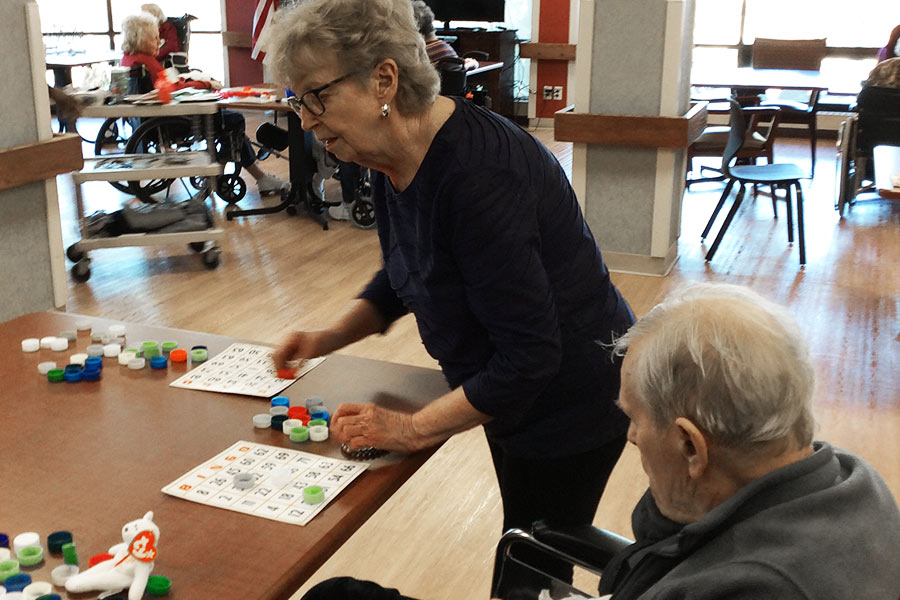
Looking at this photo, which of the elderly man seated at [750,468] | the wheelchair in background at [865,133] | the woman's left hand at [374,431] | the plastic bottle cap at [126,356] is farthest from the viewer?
the wheelchair in background at [865,133]

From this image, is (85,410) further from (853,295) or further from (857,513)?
(853,295)

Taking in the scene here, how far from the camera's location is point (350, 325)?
1.75m

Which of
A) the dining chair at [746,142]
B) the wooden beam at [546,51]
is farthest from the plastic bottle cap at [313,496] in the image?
the wooden beam at [546,51]

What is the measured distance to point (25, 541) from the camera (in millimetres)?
1157

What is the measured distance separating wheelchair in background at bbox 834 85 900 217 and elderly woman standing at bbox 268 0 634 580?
15.5 ft

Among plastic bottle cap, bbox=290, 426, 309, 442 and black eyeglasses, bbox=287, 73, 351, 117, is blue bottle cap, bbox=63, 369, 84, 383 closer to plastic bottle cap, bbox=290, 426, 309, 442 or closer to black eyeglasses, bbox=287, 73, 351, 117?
plastic bottle cap, bbox=290, 426, 309, 442

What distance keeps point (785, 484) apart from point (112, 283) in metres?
4.28

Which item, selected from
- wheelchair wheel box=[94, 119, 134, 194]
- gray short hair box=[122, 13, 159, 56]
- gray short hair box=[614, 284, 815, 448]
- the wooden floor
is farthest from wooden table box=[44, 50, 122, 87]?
gray short hair box=[614, 284, 815, 448]

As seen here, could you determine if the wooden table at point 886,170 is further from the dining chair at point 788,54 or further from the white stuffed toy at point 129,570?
the dining chair at point 788,54

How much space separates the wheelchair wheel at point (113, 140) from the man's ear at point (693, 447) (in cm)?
558

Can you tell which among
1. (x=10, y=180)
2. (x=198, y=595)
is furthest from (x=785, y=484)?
(x=10, y=180)

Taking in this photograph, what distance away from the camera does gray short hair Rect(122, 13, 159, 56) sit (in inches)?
247

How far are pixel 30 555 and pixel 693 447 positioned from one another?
31.1 inches

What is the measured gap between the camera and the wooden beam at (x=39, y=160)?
11.3 ft
